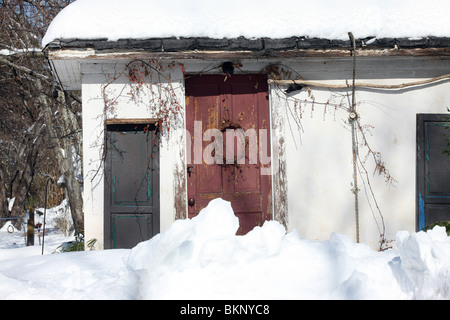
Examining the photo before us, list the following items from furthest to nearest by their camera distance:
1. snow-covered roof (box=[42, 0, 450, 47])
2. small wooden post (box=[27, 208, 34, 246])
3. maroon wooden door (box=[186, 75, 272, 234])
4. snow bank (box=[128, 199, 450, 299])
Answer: small wooden post (box=[27, 208, 34, 246]), maroon wooden door (box=[186, 75, 272, 234]), snow-covered roof (box=[42, 0, 450, 47]), snow bank (box=[128, 199, 450, 299])

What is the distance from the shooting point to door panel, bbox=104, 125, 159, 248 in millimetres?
5379

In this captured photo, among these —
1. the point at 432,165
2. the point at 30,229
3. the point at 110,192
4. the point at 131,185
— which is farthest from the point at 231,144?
the point at 30,229

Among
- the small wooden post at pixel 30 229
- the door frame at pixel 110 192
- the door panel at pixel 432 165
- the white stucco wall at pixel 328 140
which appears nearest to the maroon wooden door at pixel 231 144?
the white stucco wall at pixel 328 140

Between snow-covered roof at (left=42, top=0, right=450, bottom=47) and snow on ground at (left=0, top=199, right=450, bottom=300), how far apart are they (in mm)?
3621

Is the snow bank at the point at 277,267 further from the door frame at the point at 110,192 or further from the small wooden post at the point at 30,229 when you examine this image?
the small wooden post at the point at 30,229

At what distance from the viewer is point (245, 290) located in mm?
1635

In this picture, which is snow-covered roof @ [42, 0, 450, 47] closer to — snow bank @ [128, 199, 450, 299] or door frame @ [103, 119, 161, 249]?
door frame @ [103, 119, 161, 249]

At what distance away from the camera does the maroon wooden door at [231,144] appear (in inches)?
219

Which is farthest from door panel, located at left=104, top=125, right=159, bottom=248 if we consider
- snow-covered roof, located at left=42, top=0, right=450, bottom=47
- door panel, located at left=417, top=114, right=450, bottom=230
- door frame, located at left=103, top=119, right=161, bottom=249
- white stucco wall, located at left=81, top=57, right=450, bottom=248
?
door panel, located at left=417, top=114, right=450, bottom=230

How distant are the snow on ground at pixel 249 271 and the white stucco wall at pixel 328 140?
345cm

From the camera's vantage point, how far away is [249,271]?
1.72m

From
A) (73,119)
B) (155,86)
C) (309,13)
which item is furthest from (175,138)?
(73,119)
